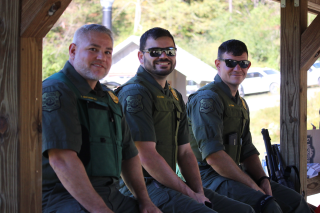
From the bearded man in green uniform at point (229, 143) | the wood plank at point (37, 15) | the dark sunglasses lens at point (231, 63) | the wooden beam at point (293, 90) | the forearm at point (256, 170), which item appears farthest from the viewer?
the wooden beam at point (293, 90)

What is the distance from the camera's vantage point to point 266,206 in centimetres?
310

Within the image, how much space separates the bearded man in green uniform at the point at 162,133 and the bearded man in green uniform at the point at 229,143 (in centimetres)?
24

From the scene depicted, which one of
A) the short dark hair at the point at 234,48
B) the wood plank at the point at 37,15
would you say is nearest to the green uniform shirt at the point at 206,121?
the short dark hair at the point at 234,48

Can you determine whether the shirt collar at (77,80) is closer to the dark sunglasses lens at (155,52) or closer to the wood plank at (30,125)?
the wood plank at (30,125)

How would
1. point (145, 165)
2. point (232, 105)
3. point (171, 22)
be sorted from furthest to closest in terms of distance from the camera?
point (171, 22), point (232, 105), point (145, 165)

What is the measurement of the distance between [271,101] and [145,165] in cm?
1540

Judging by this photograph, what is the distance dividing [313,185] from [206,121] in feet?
6.35

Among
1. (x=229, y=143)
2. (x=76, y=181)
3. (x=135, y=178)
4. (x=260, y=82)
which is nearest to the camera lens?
(x=76, y=181)

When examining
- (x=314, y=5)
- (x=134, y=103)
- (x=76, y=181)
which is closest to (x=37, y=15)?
(x=76, y=181)

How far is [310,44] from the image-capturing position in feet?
13.2

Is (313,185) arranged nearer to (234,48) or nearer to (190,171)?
(234,48)

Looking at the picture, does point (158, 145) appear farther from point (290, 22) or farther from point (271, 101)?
point (271, 101)

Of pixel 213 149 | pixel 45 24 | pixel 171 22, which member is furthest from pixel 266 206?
pixel 171 22

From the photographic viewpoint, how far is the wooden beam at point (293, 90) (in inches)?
161
